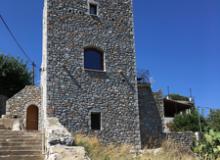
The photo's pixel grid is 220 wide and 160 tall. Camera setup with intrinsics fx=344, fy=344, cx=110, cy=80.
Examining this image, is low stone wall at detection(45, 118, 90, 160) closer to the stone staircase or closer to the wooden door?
the stone staircase

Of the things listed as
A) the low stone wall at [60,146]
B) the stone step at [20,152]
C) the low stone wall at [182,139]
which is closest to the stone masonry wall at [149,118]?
the low stone wall at [182,139]

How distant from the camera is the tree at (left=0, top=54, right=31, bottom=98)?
25.0m

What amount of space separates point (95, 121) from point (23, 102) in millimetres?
5182

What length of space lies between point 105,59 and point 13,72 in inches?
464

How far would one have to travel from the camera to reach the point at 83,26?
52.0ft

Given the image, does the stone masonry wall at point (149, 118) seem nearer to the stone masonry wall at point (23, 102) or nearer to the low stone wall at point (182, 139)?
the low stone wall at point (182, 139)

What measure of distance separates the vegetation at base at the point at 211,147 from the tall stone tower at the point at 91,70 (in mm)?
7593

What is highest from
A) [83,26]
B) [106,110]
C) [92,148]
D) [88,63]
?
[83,26]

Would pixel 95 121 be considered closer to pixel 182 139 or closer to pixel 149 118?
pixel 149 118

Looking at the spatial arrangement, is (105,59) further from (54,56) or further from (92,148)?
(92,148)

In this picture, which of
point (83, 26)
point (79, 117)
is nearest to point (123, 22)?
point (83, 26)

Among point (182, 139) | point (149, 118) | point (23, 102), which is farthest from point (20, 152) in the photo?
point (182, 139)

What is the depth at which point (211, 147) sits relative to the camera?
7.61 meters

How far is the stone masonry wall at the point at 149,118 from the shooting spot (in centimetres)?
1631
